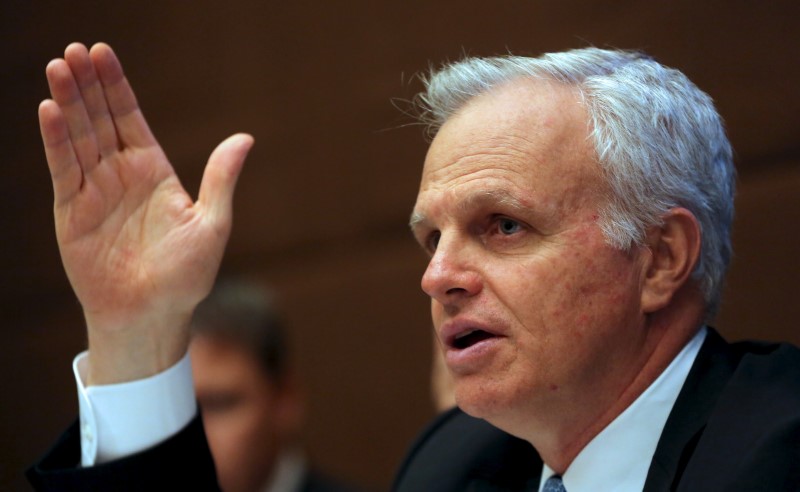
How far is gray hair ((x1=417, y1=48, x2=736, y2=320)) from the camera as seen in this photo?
6.57 feet

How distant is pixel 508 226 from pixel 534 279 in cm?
13

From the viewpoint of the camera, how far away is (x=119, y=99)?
2.34m

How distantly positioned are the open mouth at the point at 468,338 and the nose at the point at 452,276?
0.07m


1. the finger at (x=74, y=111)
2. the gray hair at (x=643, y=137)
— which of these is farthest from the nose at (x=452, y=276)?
the finger at (x=74, y=111)

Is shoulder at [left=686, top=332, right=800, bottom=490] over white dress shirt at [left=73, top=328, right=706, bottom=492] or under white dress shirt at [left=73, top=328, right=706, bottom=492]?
over

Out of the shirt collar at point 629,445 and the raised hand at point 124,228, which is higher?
the raised hand at point 124,228

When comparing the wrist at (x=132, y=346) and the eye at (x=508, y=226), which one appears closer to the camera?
the eye at (x=508, y=226)

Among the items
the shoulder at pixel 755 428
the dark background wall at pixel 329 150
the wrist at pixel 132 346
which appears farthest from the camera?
the dark background wall at pixel 329 150

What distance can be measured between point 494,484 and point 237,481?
1.37 metres

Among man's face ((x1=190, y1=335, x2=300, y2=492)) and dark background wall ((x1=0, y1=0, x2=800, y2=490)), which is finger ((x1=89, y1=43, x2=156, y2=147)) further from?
dark background wall ((x1=0, y1=0, x2=800, y2=490))

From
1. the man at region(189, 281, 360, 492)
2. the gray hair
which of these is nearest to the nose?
the gray hair

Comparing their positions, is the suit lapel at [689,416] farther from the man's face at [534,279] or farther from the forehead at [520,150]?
the forehead at [520,150]

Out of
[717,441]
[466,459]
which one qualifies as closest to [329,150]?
[466,459]

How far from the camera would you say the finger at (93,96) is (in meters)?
2.24
